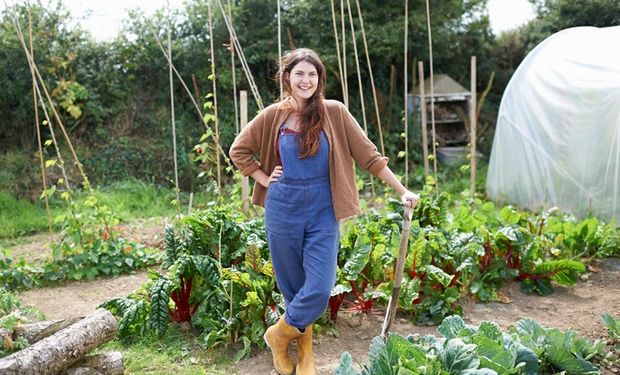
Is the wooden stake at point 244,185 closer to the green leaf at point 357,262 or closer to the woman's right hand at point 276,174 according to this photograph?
the green leaf at point 357,262

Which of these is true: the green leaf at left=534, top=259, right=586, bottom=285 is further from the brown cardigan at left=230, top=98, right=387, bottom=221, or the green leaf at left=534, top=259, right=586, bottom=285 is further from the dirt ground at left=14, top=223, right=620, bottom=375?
the brown cardigan at left=230, top=98, right=387, bottom=221

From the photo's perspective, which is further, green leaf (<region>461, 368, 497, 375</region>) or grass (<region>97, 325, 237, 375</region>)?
grass (<region>97, 325, 237, 375</region>)

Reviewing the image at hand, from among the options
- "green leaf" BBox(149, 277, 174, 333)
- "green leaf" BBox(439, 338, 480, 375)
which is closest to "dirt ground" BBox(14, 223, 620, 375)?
"green leaf" BBox(149, 277, 174, 333)

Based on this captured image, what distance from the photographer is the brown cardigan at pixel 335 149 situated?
106 inches

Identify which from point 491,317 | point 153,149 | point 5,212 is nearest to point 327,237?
point 491,317

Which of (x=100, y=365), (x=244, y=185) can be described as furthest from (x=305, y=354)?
(x=244, y=185)

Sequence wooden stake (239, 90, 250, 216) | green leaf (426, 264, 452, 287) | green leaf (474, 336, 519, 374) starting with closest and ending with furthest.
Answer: green leaf (474, 336, 519, 374) → green leaf (426, 264, 452, 287) → wooden stake (239, 90, 250, 216)

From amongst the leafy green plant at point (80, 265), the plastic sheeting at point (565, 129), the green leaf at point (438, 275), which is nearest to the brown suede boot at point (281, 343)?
the green leaf at point (438, 275)

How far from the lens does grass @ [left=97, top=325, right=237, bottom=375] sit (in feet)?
10.3

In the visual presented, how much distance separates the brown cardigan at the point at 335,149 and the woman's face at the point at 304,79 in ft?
0.34

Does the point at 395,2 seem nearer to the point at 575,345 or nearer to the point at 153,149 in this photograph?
the point at 153,149

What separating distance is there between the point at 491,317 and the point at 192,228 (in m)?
2.01

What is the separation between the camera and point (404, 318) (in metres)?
3.82

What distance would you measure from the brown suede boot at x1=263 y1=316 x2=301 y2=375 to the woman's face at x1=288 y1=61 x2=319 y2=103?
1110mm
